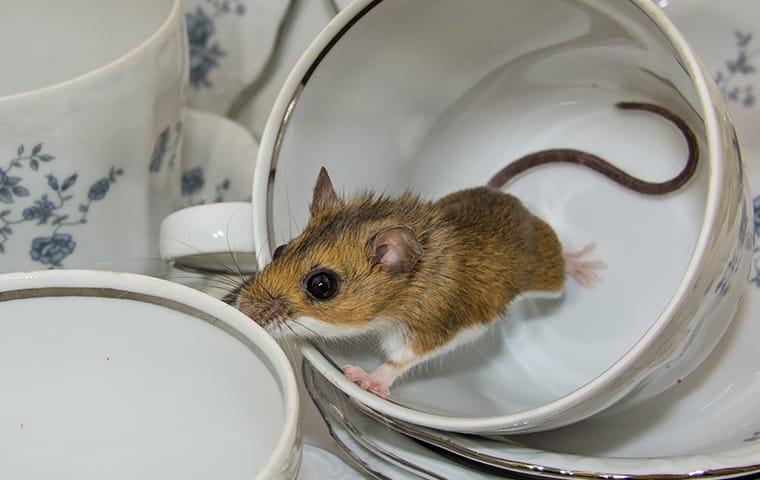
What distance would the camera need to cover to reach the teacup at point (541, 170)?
697 mm

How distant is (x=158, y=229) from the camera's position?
90 cm

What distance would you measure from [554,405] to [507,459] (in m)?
0.06

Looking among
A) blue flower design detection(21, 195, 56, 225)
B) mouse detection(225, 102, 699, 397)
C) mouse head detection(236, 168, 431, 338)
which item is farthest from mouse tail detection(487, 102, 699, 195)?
blue flower design detection(21, 195, 56, 225)

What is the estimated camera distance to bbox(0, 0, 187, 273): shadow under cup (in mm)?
734

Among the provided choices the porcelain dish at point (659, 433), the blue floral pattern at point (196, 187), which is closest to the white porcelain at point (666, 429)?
the porcelain dish at point (659, 433)

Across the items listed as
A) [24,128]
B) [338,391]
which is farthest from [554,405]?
[24,128]

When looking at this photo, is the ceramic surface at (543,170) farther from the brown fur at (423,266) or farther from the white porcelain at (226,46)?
the white porcelain at (226,46)

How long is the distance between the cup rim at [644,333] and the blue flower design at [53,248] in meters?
0.16

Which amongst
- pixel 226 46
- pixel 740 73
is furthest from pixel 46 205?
pixel 740 73

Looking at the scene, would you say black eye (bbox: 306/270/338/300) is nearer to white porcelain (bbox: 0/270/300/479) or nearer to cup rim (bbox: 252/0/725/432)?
cup rim (bbox: 252/0/725/432)

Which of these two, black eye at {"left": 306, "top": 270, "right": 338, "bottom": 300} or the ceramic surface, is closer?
A: the ceramic surface

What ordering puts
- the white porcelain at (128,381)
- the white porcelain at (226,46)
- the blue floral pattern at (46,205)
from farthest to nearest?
the white porcelain at (226,46)
the blue floral pattern at (46,205)
the white porcelain at (128,381)

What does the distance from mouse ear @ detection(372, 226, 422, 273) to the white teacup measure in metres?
0.20

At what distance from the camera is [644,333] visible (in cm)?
72
